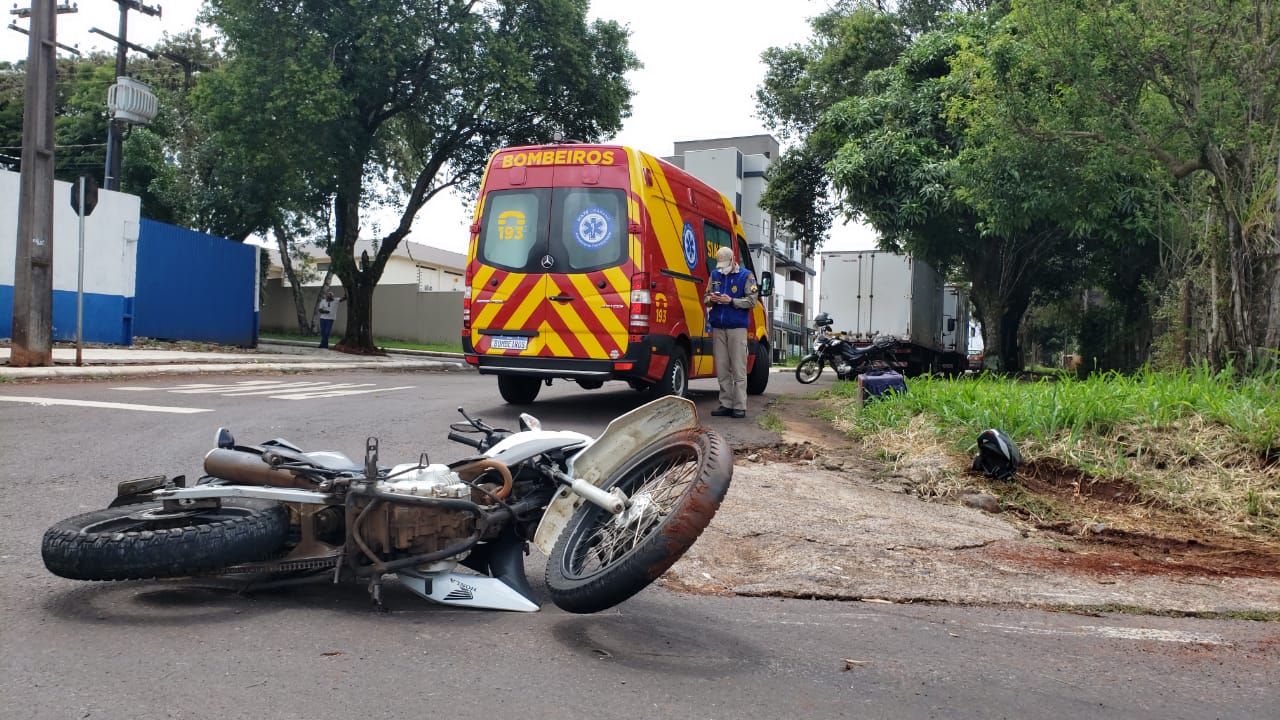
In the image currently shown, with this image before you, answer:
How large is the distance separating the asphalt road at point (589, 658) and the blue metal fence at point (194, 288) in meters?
17.8

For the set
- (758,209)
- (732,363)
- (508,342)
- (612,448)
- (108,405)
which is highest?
(758,209)

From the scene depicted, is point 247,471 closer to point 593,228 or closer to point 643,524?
point 643,524

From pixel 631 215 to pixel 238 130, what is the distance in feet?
50.7

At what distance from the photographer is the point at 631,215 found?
29.8 feet

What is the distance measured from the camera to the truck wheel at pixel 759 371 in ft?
41.3

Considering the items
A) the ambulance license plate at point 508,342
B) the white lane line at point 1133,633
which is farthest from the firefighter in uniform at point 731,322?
the white lane line at point 1133,633

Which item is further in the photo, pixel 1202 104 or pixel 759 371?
pixel 759 371

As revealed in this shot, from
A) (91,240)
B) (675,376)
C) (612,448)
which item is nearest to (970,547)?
(612,448)

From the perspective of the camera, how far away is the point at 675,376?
32.1 ft

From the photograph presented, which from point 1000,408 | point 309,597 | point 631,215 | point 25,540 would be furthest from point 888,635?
point 631,215

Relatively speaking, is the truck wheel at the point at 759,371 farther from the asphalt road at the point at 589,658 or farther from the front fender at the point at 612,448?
the front fender at the point at 612,448

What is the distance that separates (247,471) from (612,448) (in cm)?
133

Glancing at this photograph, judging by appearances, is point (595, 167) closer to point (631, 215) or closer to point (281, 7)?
point (631, 215)

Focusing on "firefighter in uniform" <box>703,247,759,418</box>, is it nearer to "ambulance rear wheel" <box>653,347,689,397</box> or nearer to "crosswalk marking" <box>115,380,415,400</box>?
"ambulance rear wheel" <box>653,347,689,397</box>
